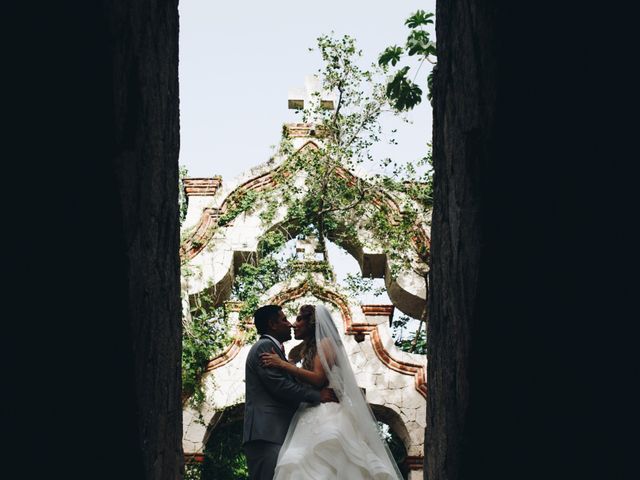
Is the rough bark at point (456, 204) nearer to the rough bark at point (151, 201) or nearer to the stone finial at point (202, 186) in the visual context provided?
the rough bark at point (151, 201)

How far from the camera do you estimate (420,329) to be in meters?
12.6

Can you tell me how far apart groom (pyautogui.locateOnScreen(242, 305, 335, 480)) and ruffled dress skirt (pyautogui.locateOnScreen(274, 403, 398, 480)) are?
0.29ft

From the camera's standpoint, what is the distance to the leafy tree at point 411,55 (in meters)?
9.37

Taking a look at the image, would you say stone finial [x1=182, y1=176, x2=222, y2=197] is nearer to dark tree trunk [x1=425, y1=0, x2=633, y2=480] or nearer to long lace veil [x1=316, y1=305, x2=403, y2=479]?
long lace veil [x1=316, y1=305, x2=403, y2=479]

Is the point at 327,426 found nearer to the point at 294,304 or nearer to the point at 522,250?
the point at 522,250

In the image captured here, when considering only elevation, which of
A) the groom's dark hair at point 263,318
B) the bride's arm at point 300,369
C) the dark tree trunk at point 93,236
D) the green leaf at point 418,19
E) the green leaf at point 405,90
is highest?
the green leaf at point 418,19

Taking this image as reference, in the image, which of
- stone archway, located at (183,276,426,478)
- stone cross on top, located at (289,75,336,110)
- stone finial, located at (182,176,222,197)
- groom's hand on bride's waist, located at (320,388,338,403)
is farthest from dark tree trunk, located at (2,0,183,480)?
stone cross on top, located at (289,75,336,110)

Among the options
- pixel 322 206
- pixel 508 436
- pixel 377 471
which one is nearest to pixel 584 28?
pixel 508 436

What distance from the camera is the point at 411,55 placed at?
9.43m

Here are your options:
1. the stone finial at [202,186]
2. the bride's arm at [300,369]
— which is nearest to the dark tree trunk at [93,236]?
the bride's arm at [300,369]

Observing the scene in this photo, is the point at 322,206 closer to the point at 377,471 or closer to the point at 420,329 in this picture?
the point at 420,329

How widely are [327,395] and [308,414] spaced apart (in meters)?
0.20

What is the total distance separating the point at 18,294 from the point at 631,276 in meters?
2.31

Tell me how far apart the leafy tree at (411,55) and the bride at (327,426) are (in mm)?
2842
